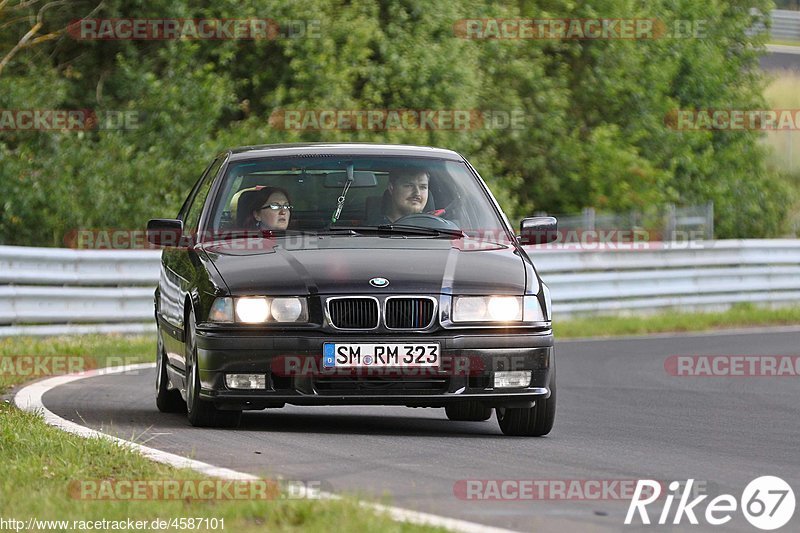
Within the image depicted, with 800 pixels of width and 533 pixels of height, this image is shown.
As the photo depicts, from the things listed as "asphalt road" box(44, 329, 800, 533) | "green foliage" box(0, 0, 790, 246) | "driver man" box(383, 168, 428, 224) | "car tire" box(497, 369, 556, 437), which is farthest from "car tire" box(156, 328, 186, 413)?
"green foliage" box(0, 0, 790, 246)

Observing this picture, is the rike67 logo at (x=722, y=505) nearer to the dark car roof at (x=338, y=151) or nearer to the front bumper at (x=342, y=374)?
the front bumper at (x=342, y=374)

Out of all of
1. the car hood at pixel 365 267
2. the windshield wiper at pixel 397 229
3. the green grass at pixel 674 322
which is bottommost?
the green grass at pixel 674 322

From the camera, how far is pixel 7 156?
21.4 metres

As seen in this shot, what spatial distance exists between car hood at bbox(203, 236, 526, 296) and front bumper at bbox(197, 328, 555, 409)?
0.24m

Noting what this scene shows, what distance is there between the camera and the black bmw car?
8.27 metres

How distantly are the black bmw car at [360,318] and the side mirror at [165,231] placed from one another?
0.28 meters

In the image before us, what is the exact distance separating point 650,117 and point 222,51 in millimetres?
10519

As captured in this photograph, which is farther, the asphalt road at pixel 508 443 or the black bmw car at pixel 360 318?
the black bmw car at pixel 360 318

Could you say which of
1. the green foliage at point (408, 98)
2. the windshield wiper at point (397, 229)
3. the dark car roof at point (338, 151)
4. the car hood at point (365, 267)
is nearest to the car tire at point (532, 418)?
the car hood at point (365, 267)

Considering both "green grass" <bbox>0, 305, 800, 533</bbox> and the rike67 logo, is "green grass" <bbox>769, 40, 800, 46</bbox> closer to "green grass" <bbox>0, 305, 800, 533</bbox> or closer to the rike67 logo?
"green grass" <bbox>0, 305, 800, 533</bbox>

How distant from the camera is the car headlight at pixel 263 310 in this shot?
27.2 feet

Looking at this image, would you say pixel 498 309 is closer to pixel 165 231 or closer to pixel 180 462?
pixel 180 462

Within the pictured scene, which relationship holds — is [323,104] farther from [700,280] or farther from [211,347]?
[211,347]

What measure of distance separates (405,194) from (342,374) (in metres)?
1.60
